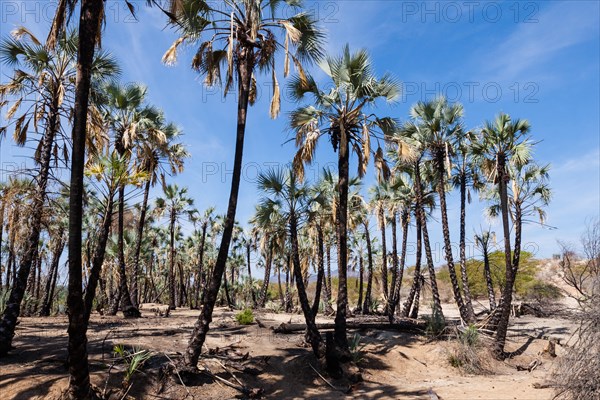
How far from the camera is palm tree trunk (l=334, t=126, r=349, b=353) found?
41.8 feet

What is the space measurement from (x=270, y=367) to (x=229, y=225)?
5035 mm

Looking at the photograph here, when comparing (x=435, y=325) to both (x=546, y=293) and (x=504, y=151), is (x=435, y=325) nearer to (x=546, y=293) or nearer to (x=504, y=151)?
(x=504, y=151)

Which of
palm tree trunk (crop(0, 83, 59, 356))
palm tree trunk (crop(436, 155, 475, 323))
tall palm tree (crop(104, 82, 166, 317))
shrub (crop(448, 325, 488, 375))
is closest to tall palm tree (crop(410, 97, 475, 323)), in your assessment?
palm tree trunk (crop(436, 155, 475, 323))

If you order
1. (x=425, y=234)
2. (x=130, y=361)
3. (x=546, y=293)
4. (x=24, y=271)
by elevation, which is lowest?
(x=130, y=361)

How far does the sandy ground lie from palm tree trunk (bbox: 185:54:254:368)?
1013 millimetres

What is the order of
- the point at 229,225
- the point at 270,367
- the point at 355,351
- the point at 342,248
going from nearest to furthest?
the point at 229,225 < the point at 270,367 < the point at 342,248 < the point at 355,351

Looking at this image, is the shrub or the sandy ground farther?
the shrub

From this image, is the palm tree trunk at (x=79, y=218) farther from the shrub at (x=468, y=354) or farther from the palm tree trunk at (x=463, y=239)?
the palm tree trunk at (x=463, y=239)

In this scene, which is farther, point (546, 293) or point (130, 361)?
point (546, 293)

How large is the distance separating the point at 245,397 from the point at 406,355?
7.50m

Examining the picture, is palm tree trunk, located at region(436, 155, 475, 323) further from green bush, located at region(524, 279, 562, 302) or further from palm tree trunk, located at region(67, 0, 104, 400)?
green bush, located at region(524, 279, 562, 302)

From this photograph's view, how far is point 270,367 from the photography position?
1260 cm

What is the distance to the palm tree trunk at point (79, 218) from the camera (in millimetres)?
7176

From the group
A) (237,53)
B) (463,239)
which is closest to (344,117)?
(237,53)
